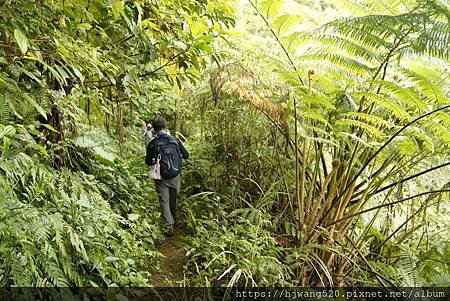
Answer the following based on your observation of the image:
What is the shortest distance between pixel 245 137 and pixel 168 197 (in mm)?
1008

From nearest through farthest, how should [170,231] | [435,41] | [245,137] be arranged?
[435,41] → [170,231] → [245,137]

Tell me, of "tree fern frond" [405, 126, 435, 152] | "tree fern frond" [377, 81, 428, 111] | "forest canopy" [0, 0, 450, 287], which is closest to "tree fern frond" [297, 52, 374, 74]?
"forest canopy" [0, 0, 450, 287]

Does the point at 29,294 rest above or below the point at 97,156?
below

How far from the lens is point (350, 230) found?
11.3 feet

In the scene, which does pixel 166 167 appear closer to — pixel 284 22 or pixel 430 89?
pixel 284 22

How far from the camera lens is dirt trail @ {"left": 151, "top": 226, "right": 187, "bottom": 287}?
2852 millimetres

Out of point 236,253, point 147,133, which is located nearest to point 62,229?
point 236,253

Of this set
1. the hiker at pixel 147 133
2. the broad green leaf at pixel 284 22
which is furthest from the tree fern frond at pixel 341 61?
the hiker at pixel 147 133

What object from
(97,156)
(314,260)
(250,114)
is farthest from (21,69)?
(250,114)

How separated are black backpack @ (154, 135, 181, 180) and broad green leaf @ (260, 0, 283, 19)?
1.65 meters

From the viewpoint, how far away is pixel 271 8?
9.66 feet

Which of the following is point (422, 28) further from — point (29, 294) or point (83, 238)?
point (29, 294)

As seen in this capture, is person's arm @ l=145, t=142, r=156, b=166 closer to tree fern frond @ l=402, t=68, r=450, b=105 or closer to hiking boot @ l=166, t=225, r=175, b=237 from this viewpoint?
hiking boot @ l=166, t=225, r=175, b=237

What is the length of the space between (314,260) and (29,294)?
1.90m
